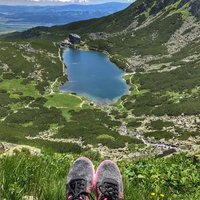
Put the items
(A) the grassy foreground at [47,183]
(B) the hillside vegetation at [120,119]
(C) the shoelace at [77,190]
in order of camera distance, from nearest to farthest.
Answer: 1. (A) the grassy foreground at [47,183]
2. (C) the shoelace at [77,190]
3. (B) the hillside vegetation at [120,119]

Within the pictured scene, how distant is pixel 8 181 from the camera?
5746 millimetres

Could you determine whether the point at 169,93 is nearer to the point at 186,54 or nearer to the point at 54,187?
the point at 186,54

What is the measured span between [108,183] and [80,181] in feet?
1.56

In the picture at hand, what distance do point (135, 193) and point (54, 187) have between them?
133cm

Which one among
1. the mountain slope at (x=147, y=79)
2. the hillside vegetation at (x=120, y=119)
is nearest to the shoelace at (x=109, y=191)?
the hillside vegetation at (x=120, y=119)

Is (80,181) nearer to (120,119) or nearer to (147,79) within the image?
(120,119)

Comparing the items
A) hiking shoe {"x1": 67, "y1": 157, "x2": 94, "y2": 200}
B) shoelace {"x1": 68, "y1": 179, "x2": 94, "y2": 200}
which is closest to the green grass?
hiking shoe {"x1": 67, "y1": 157, "x2": 94, "y2": 200}

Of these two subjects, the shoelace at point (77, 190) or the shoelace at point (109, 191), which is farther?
the shoelace at point (109, 191)

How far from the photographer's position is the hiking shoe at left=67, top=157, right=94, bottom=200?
599cm

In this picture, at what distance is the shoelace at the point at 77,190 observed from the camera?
591cm

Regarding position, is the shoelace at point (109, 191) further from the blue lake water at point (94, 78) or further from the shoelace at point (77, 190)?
the blue lake water at point (94, 78)

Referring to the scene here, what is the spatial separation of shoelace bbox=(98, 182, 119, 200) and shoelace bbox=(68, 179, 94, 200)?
23cm

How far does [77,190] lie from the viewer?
611cm

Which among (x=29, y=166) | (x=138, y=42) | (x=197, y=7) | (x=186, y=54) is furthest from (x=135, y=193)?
(x=197, y=7)
